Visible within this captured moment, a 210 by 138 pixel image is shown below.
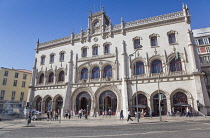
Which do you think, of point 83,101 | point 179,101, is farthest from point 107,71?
point 179,101

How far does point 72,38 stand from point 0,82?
92.7ft

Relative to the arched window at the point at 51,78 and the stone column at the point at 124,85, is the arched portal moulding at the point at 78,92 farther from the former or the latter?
the arched window at the point at 51,78

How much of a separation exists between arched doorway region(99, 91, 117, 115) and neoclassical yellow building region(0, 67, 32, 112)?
30050mm

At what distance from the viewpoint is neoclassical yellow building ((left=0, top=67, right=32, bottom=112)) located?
4381 cm

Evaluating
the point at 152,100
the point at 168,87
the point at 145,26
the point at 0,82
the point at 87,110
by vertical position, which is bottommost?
the point at 87,110

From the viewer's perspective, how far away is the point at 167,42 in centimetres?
2592

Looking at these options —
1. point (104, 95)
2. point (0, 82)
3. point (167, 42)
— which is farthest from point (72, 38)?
point (0, 82)

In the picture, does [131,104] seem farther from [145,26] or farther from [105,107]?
[145,26]

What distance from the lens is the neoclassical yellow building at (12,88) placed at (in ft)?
144

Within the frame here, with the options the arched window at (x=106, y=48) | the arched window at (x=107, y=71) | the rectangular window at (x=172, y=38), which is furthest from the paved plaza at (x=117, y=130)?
the arched window at (x=106, y=48)

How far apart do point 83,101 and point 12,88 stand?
29.7 metres

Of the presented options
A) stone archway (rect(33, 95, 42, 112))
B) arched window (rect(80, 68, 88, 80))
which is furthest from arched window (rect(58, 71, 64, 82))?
stone archway (rect(33, 95, 42, 112))

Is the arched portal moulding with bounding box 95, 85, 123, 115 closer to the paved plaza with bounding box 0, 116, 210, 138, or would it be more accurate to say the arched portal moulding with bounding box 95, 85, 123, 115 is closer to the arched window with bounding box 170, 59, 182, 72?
the arched window with bounding box 170, 59, 182, 72

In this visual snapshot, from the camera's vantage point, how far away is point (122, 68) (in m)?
27.3
